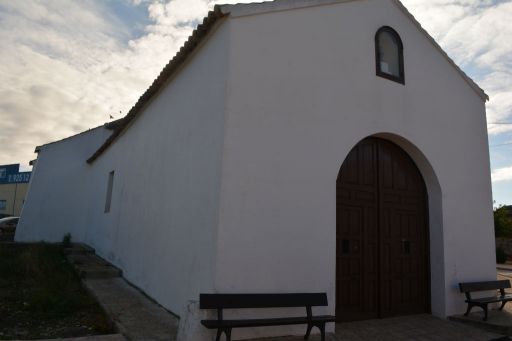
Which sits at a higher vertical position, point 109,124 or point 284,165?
point 109,124

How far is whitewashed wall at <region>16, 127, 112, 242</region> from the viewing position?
14992 mm

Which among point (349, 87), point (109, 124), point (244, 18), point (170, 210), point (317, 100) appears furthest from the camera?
point (109, 124)

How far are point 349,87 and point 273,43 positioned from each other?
138cm

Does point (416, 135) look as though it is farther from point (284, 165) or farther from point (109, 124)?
point (109, 124)

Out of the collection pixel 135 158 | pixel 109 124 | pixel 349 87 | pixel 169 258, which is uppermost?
pixel 109 124

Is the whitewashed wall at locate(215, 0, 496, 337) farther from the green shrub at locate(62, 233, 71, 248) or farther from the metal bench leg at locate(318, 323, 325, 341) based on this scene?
the green shrub at locate(62, 233, 71, 248)

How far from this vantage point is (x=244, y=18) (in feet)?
16.6

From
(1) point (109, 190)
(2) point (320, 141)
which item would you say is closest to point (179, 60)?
(2) point (320, 141)

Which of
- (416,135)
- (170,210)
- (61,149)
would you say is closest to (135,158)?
(170,210)

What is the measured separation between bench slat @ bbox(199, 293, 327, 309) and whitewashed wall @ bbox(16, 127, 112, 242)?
38.1 feet

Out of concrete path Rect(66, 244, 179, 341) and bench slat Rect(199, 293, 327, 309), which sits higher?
bench slat Rect(199, 293, 327, 309)

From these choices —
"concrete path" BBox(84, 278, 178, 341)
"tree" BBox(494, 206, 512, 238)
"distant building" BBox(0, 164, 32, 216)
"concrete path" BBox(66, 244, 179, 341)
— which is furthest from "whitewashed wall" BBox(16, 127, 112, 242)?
"distant building" BBox(0, 164, 32, 216)

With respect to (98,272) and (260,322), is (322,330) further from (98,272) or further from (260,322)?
(98,272)

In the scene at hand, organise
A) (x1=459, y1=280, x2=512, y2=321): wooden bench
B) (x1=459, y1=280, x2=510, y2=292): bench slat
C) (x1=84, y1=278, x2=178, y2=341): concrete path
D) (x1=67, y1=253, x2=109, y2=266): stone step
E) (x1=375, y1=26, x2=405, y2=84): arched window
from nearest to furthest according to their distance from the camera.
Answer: (x1=84, y1=278, x2=178, y2=341): concrete path, (x1=459, y1=280, x2=512, y2=321): wooden bench, (x1=459, y1=280, x2=510, y2=292): bench slat, (x1=375, y1=26, x2=405, y2=84): arched window, (x1=67, y1=253, x2=109, y2=266): stone step
